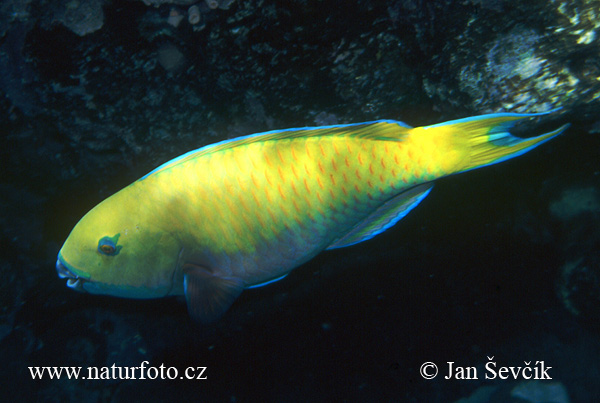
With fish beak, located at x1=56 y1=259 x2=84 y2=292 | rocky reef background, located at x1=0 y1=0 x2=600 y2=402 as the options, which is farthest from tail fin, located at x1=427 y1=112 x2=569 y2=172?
fish beak, located at x1=56 y1=259 x2=84 y2=292

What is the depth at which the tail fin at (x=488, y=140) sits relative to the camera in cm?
144

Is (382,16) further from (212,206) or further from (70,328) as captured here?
(70,328)

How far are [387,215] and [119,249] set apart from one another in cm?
165

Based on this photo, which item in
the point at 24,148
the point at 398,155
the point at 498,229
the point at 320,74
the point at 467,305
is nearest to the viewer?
the point at 398,155

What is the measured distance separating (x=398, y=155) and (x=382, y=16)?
91 cm

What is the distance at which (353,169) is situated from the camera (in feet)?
5.32

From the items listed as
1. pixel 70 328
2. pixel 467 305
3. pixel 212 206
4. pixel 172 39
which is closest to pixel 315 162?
pixel 212 206

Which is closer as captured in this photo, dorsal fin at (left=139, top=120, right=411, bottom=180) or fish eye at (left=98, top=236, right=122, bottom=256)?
dorsal fin at (left=139, top=120, right=411, bottom=180)

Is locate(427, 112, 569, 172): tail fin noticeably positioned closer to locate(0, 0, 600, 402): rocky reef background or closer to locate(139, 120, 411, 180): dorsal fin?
locate(139, 120, 411, 180): dorsal fin

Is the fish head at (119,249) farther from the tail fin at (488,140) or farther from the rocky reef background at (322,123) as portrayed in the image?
the tail fin at (488,140)

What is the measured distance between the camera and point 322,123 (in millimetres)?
2223

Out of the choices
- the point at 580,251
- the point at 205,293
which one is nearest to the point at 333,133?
the point at 205,293

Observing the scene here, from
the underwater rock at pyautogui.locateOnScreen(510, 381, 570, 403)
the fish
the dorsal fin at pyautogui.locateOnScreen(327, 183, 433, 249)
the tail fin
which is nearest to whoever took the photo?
the tail fin

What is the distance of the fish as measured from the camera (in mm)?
1561
